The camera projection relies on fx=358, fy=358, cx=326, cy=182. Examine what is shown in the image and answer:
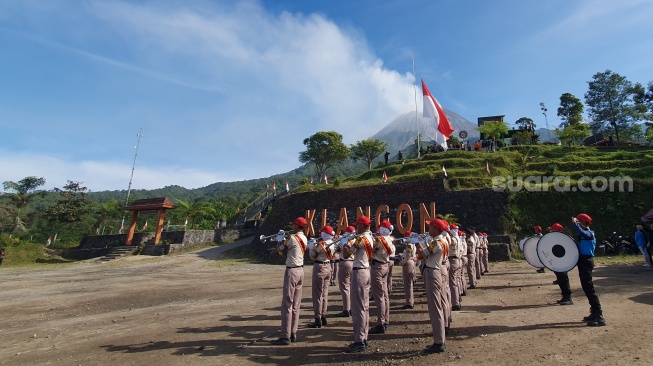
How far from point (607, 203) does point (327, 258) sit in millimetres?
20952

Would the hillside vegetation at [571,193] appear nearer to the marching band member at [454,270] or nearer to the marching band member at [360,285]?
the marching band member at [454,270]

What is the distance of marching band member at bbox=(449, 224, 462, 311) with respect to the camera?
8.34 m

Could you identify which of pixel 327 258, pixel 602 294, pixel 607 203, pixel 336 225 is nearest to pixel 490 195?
pixel 607 203

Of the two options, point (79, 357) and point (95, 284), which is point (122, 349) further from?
point (95, 284)

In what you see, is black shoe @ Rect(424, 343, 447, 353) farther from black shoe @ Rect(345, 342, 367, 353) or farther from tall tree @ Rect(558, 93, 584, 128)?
tall tree @ Rect(558, 93, 584, 128)

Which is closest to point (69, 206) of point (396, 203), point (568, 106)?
point (396, 203)

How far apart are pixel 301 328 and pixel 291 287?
57.1 inches

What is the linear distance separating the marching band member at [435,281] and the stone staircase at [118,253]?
25471 mm

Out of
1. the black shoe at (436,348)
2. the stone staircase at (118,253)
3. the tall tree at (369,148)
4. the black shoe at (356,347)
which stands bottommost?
the black shoe at (356,347)

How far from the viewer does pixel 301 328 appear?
7492mm

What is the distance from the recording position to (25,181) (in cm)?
5012

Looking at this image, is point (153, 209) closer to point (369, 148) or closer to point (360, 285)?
point (360, 285)

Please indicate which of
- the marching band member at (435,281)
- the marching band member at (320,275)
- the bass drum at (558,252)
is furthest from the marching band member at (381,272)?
the bass drum at (558,252)

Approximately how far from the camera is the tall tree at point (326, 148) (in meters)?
56.7
